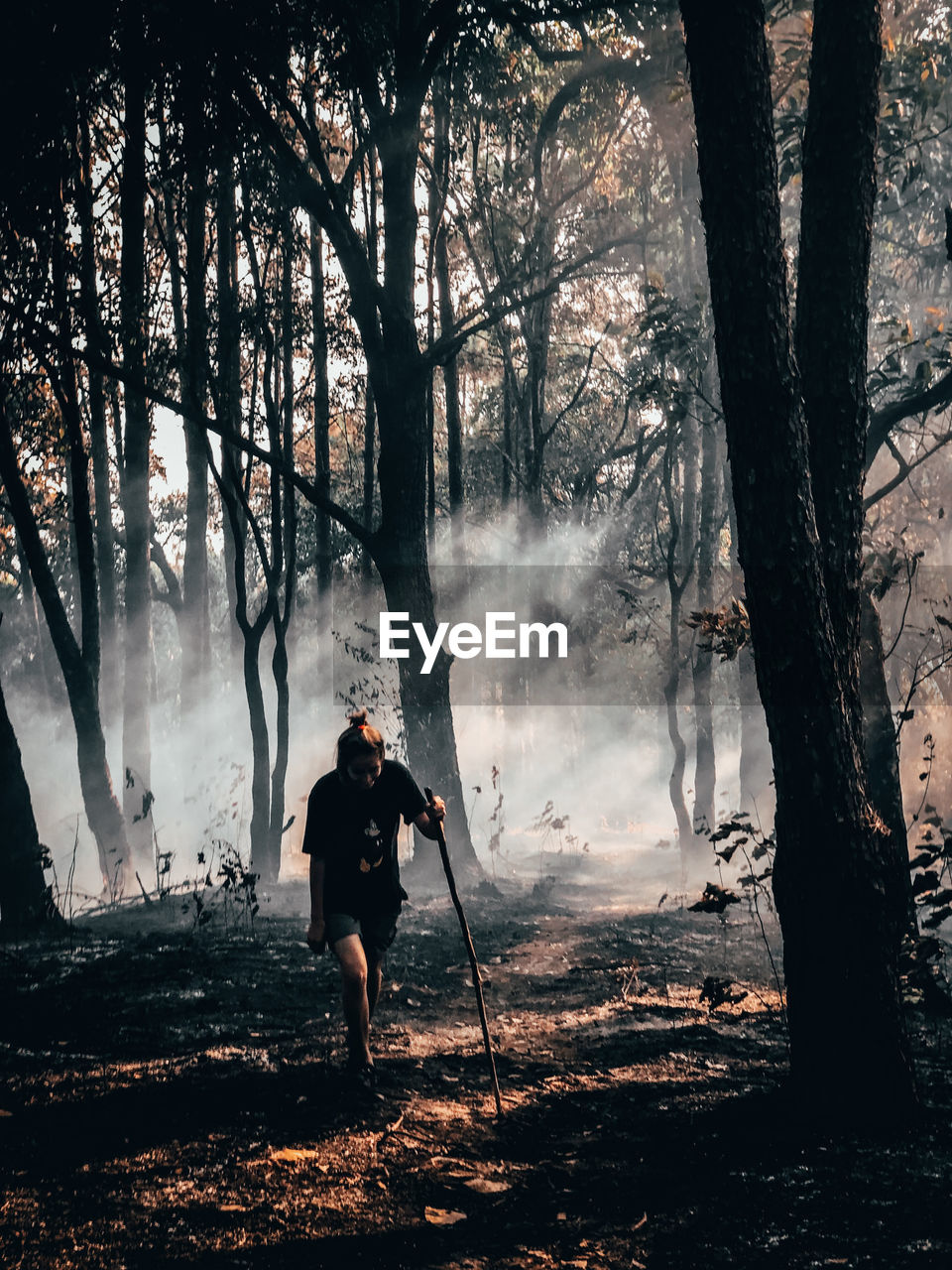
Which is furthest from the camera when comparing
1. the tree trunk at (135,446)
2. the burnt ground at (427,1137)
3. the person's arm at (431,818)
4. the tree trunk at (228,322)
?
the tree trunk at (228,322)

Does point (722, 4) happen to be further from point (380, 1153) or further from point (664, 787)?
point (664, 787)

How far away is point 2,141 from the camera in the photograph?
36.0 ft

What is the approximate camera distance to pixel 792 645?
465 centimetres

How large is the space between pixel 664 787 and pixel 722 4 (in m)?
41.5

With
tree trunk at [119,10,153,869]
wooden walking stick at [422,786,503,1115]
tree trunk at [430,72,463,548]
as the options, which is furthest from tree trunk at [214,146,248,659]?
wooden walking stick at [422,786,503,1115]

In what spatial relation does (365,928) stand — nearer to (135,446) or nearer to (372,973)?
(372,973)

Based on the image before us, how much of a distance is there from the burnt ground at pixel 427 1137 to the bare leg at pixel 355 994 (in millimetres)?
203

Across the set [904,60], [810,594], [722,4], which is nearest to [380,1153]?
[810,594]

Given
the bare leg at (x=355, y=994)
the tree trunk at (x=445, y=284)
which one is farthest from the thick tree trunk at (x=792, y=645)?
the tree trunk at (x=445, y=284)

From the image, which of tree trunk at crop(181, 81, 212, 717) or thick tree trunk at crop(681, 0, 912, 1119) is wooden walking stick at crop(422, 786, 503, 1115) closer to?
thick tree trunk at crop(681, 0, 912, 1119)

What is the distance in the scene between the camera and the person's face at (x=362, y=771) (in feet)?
17.0

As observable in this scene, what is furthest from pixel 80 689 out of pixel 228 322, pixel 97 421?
pixel 228 322

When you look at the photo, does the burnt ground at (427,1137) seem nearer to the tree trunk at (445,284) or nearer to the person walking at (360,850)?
the person walking at (360,850)

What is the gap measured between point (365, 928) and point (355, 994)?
365 millimetres
